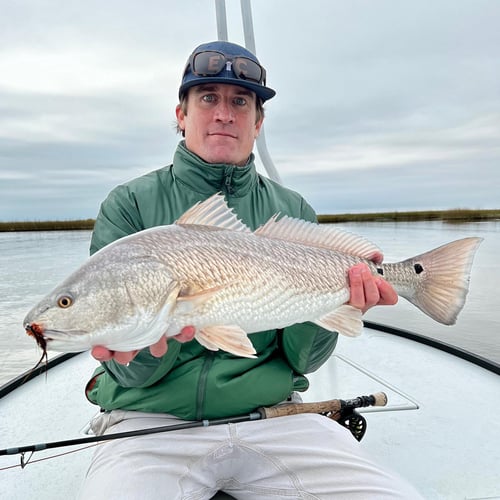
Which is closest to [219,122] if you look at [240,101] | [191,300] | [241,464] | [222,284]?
→ [240,101]

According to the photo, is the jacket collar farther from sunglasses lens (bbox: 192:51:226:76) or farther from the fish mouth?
the fish mouth

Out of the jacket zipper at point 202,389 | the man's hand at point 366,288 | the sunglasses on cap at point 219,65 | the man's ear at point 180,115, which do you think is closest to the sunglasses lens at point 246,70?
the sunglasses on cap at point 219,65

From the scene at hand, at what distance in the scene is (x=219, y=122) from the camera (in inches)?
109

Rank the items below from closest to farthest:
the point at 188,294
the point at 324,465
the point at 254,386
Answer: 1. the point at 188,294
2. the point at 324,465
3. the point at 254,386

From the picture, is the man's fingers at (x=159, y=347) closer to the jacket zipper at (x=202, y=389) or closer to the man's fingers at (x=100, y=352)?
the man's fingers at (x=100, y=352)

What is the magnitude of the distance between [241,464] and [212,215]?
136cm

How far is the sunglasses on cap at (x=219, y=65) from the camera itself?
2.72 m

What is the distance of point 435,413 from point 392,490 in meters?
1.60

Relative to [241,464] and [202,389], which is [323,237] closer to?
[202,389]

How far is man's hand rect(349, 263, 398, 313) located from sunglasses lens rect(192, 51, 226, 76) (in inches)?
61.1

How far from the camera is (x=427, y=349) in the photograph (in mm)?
4863

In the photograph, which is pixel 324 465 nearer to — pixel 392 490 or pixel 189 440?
pixel 392 490

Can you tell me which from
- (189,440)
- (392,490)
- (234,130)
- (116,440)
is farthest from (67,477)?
(234,130)

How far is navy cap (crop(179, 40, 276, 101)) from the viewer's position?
2.70 metres
